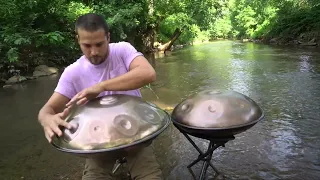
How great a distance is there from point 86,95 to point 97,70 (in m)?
0.29

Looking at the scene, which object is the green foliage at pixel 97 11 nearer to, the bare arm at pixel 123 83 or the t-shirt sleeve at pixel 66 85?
the t-shirt sleeve at pixel 66 85

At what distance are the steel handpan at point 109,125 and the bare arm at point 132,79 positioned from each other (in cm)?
6

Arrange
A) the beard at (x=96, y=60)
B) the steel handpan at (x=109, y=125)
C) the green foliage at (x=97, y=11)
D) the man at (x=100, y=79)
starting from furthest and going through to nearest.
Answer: the green foliage at (x=97, y=11) < the beard at (x=96, y=60) < the man at (x=100, y=79) < the steel handpan at (x=109, y=125)

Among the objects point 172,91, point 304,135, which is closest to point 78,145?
point 304,135

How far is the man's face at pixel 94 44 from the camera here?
178 centimetres

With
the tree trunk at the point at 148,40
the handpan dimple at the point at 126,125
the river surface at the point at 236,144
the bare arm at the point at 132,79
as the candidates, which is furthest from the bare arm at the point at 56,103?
the tree trunk at the point at 148,40

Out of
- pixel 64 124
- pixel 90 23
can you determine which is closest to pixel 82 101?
pixel 64 124

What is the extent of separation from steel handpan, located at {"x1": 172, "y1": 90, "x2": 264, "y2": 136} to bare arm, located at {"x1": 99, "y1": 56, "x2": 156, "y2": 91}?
1.34 feet

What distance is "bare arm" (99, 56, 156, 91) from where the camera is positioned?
5.82 ft

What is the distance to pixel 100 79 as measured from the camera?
1990 mm

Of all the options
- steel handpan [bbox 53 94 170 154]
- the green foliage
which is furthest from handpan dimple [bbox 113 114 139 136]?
the green foliage

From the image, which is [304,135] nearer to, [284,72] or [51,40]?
[284,72]

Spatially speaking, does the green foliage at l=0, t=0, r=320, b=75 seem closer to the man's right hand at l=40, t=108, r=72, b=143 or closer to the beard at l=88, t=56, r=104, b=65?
A: the beard at l=88, t=56, r=104, b=65

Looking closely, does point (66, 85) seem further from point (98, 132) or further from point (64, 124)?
point (98, 132)
